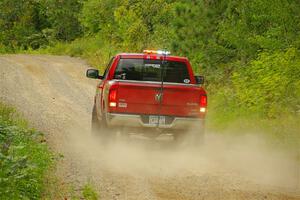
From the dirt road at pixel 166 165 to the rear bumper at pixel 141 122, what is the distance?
1.60ft

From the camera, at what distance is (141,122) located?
12195 mm

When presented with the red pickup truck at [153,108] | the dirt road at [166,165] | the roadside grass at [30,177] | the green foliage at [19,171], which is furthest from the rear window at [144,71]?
the green foliage at [19,171]

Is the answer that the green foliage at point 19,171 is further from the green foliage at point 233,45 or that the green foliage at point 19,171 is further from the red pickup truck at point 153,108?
the green foliage at point 233,45

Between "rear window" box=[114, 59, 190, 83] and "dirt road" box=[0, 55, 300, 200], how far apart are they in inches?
47.6

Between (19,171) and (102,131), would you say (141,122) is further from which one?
(19,171)

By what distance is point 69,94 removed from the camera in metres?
23.2

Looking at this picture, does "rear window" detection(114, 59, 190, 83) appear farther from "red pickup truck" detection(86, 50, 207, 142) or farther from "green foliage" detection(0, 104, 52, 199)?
"green foliage" detection(0, 104, 52, 199)

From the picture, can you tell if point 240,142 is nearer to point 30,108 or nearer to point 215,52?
point 215,52

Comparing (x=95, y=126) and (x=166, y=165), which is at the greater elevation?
(x=166, y=165)

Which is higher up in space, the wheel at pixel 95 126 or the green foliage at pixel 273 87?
the green foliage at pixel 273 87

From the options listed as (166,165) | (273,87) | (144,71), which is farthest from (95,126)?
(273,87)

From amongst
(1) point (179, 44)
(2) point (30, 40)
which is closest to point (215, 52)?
(1) point (179, 44)

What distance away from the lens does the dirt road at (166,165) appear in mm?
9398

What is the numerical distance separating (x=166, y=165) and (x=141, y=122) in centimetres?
110
